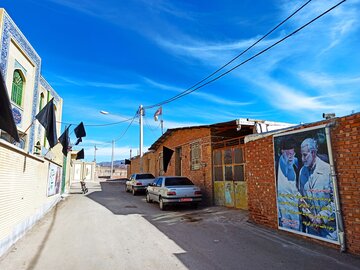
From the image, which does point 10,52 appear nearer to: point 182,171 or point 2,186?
point 2,186

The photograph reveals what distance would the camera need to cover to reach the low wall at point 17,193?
6094mm

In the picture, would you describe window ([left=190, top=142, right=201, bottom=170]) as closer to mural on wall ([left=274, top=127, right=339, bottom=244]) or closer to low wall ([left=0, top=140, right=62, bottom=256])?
mural on wall ([left=274, top=127, right=339, bottom=244])

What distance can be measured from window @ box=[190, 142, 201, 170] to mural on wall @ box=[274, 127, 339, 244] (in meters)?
8.23

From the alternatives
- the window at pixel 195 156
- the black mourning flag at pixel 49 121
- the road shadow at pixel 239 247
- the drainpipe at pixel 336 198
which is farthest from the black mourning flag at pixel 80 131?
the drainpipe at pixel 336 198

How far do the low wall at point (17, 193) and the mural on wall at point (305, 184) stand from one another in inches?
275

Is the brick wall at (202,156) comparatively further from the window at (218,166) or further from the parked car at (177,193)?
the parked car at (177,193)

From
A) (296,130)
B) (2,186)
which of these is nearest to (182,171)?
(296,130)

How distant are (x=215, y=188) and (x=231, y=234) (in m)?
6.29

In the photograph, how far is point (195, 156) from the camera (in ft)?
54.4

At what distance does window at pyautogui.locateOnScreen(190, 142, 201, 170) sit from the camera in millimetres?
16172

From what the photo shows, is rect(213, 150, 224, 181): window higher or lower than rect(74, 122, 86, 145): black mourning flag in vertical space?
lower

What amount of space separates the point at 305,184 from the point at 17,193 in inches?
297

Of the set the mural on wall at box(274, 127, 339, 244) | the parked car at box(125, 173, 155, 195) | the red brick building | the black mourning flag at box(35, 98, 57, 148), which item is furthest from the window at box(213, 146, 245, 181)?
the parked car at box(125, 173, 155, 195)

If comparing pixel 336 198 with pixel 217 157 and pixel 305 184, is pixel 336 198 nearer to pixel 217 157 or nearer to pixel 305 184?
pixel 305 184
